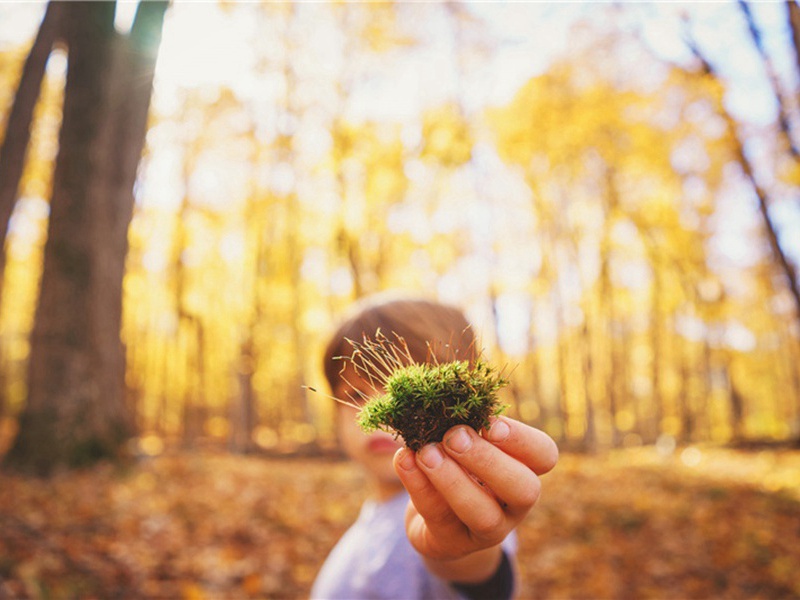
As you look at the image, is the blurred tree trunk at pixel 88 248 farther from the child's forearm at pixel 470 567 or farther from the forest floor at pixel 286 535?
the child's forearm at pixel 470 567

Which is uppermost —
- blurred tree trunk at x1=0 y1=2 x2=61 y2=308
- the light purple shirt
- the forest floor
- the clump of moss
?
blurred tree trunk at x1=0 y1=2 x2=61 y2=308

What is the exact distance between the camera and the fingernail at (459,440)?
0.91m

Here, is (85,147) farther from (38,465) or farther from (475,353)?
(475,353)

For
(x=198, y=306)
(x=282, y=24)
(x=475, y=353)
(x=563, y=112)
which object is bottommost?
(x=475, y=353)

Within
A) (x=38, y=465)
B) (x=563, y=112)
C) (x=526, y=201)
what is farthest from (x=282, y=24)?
(x=38, y=465)

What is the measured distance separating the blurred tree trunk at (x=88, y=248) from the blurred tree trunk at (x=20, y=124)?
1432 millimetres

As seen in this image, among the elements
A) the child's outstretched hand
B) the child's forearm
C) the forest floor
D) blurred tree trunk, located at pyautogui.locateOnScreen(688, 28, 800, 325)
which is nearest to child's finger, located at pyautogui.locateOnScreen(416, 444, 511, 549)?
the child's outstretched hand

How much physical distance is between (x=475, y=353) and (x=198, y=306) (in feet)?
77.1

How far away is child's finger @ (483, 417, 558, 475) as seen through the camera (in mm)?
969

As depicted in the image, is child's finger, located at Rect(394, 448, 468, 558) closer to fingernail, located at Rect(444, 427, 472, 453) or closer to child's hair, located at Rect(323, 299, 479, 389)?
fingernail, located at Rect(444, 427, 472, 453)

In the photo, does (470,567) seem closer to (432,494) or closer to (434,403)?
(432,494)

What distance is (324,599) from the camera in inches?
81.1

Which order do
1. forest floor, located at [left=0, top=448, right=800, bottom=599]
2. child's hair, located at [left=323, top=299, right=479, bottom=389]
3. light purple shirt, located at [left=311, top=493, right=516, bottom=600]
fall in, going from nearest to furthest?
light purple shirt, located at [left=311, top=493, right=516, bottom=600]
child's hair, located at [left=323, top=299, right=479, bottom=389]
forest floor, located at [left=0, top=448, right=800, bottom=599]

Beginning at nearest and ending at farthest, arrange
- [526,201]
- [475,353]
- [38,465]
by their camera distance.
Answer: [475,353]
[38,465]
[526,201]
